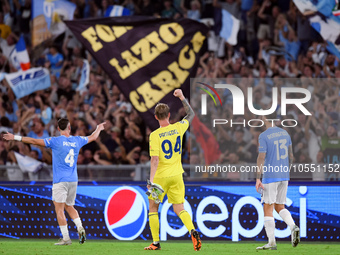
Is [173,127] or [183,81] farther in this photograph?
[183,81]

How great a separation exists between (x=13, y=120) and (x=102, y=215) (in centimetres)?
569

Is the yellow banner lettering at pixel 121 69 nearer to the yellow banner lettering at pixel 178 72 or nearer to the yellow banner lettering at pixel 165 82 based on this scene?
the yellow banner lettering at pixel 165 82

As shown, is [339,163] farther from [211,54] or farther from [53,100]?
[53,100]

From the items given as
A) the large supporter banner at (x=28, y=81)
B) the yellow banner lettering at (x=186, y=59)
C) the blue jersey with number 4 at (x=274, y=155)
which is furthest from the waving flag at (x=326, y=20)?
the large supporter banner at (x=28, y=81)

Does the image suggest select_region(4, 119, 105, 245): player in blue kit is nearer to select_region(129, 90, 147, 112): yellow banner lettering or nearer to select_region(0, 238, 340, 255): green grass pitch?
select_region(0, 238, 340, 255): green grass pitch

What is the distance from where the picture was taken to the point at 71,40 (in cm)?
1659

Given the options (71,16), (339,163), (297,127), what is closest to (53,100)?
(71,16)

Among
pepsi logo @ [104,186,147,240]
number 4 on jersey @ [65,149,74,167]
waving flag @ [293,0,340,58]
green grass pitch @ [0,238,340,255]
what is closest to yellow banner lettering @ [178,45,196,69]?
waving flag @ [293,0,340,58]

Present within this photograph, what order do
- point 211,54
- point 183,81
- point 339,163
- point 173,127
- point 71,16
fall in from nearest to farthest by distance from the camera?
point 173,127 < point 339,163 < point 183,81 < point 211,54 < point 71,16

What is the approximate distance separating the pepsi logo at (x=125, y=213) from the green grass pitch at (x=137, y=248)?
12.1 inches

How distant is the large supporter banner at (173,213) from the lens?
413 inches

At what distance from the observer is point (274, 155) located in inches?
356

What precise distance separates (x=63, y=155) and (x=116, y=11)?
738 centimetres

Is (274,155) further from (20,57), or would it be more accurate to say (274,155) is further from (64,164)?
(20,57)
